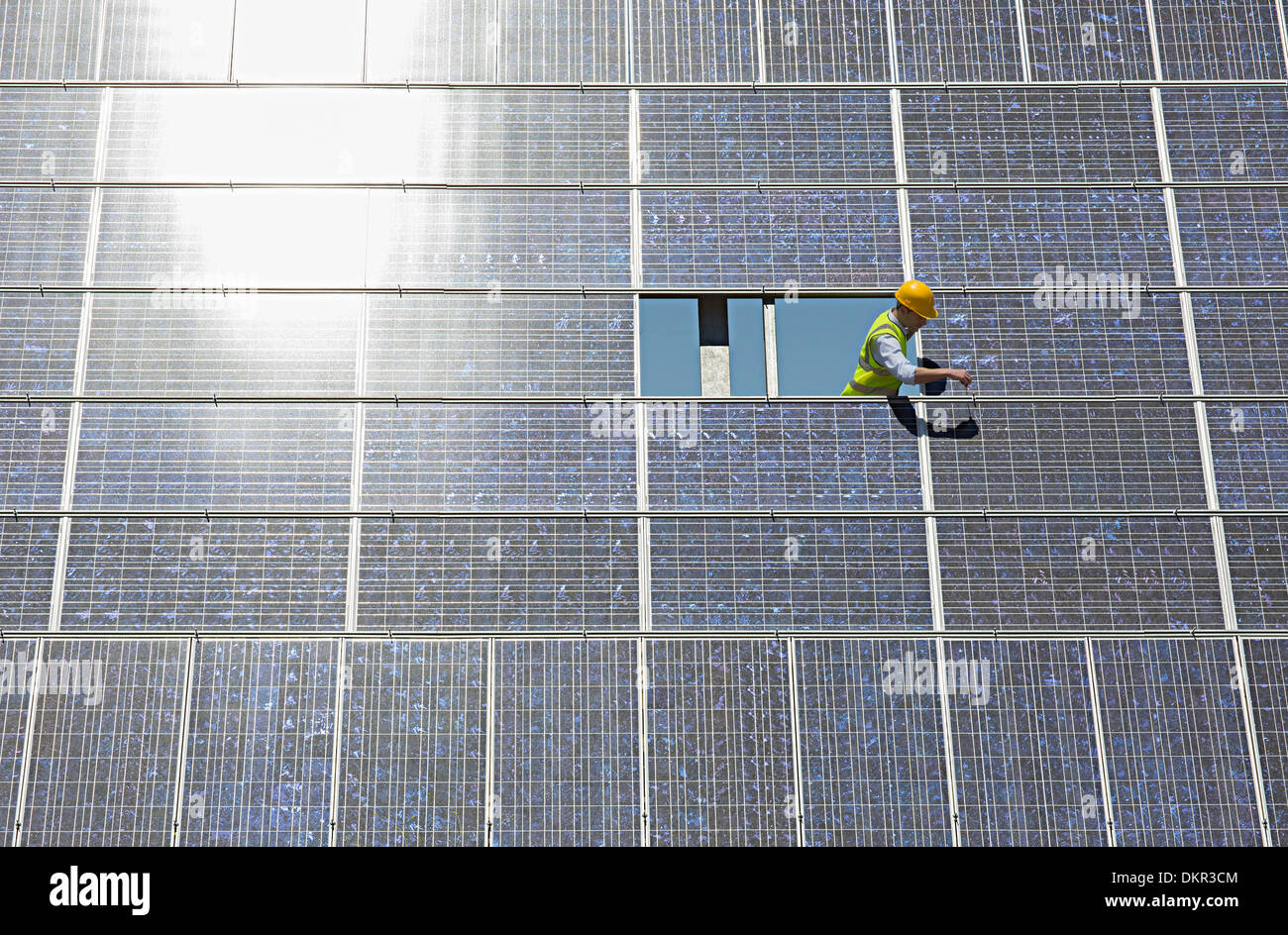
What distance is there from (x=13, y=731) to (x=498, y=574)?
4.17 metres

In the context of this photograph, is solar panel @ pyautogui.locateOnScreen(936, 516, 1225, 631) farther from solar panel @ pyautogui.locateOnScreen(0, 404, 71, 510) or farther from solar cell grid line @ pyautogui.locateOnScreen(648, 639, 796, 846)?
solar panel @ pyautogui.locateOnScreen(0, 404, 71, 510)

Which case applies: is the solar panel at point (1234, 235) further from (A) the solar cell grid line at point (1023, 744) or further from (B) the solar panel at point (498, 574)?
(B) the solar panel at point (498, 574)

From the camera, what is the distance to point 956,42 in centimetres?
1269

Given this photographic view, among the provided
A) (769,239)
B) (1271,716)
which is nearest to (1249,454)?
(1271,716)

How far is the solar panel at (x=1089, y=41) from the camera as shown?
12.6 meters

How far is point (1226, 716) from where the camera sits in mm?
10969

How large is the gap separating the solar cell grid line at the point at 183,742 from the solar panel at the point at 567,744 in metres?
2.53

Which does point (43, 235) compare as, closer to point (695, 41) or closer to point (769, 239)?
point (695, 41)

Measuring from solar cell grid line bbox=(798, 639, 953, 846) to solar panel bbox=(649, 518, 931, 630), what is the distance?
11.5 inches

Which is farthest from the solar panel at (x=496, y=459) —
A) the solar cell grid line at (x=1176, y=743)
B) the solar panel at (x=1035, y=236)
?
the solar cell grid line at (x=1176, y=743)

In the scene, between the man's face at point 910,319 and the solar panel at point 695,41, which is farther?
the solar panel at point 695,41

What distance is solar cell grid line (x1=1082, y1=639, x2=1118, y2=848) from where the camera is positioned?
10586mm

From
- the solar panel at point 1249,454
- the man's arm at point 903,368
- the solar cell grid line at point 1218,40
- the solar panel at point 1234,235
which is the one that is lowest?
the solar panel at point 1249,454

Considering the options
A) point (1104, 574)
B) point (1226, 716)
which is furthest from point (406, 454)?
point (1226, 716)
